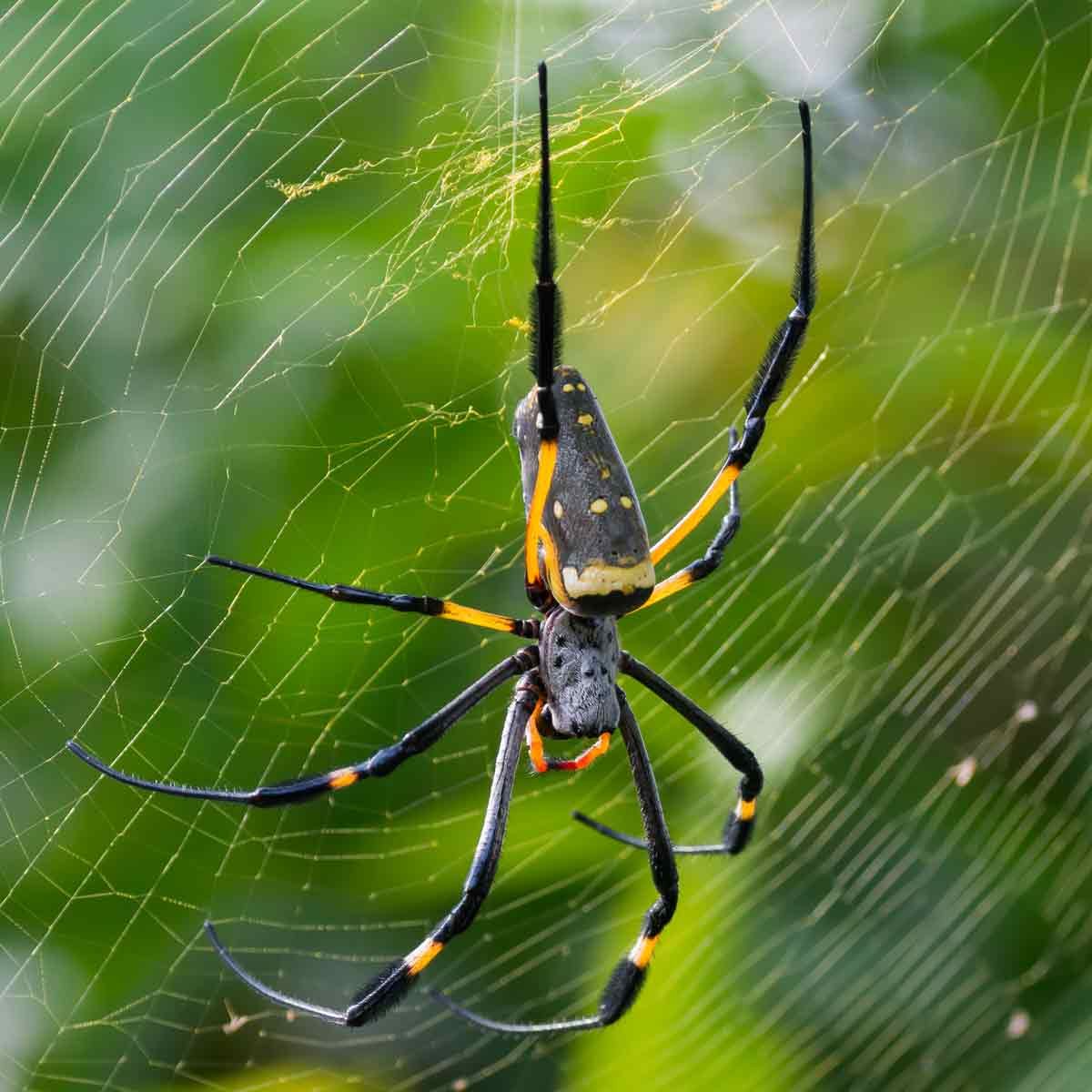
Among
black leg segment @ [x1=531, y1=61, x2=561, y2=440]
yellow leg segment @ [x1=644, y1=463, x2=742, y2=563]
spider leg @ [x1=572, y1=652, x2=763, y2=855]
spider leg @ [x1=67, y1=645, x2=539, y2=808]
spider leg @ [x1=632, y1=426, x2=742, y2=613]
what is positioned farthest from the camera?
spider leg @ [x1=572, y1=652, x2=763, y2=855]

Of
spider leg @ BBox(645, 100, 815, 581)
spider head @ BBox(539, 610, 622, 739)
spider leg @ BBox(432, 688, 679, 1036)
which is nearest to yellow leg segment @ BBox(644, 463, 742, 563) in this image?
spider leg @ BBox(645, 100, 815, 581)

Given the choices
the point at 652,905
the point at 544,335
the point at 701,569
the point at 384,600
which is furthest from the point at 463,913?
the point at 544,335

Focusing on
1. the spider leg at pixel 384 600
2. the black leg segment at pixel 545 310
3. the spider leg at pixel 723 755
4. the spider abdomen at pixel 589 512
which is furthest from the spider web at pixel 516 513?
the black leg segment at pixel 545 310

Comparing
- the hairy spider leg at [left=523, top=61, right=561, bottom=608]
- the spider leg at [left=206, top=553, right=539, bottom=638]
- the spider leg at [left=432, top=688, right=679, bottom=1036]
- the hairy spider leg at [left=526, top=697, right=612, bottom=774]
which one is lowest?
the spider leg at [left=432, top=688, right=679, bottom=1036]

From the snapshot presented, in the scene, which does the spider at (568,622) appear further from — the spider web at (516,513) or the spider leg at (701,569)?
the spider web at (516,513)

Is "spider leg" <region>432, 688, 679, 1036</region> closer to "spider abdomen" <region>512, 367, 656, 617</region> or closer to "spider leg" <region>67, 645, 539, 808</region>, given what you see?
"spider leg" <region>67, 645, 539, 808</region>

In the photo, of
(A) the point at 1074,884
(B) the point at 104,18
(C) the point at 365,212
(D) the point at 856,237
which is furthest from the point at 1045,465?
(B) the point at 104,18

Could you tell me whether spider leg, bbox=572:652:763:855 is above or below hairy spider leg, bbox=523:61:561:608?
below
